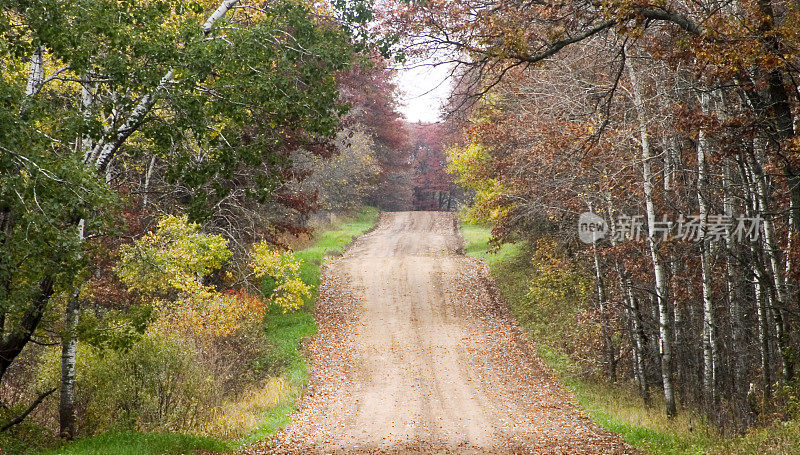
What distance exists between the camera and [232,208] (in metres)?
20.0

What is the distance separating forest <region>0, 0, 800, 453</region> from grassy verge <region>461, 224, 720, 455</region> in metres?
0.23

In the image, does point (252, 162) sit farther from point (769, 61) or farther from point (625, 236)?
point (625, 236)

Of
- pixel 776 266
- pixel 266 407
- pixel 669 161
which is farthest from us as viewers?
pixel 266 407

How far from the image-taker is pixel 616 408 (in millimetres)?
13914

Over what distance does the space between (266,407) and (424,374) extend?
480cm

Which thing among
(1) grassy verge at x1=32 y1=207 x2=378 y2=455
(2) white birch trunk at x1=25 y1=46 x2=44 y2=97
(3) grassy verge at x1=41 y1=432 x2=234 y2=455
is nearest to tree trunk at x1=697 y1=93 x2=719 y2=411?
(1) grassy verge at x1=32 y1=207 x2=378 y2=455

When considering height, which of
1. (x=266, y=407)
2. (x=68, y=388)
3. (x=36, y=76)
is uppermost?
(x=36, y=76)

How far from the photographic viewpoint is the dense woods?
8117mm

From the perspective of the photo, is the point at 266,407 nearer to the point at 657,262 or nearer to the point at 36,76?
the point at 36,76

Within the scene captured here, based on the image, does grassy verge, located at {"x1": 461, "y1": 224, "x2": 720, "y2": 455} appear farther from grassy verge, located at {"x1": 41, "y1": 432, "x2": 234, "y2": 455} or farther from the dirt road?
grassy verge, located at {"x1": 41, "y1": 432, "x2": 234, "y2": 455}

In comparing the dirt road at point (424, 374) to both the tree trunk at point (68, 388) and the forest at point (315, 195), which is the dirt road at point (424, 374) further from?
the tree trunk at point (68, 388)

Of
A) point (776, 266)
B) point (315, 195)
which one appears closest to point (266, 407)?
point (315, 195)

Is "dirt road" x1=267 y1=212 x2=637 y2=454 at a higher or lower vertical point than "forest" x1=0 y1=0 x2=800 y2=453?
lower

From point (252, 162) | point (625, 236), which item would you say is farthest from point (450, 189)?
point (252, 162)
